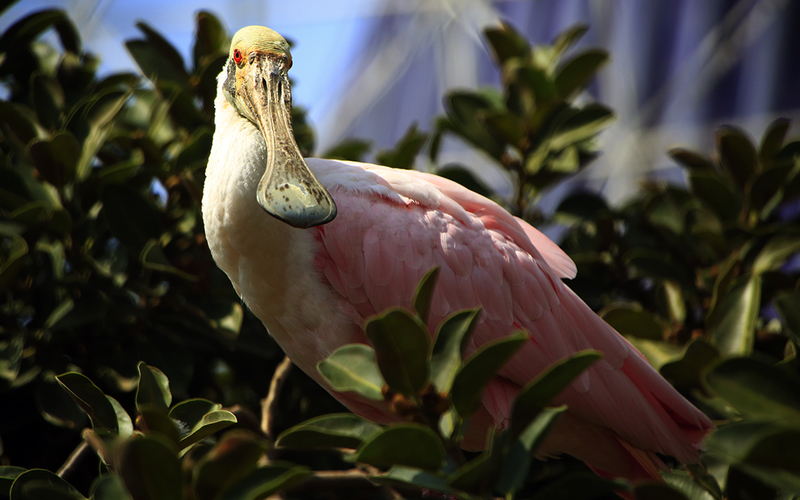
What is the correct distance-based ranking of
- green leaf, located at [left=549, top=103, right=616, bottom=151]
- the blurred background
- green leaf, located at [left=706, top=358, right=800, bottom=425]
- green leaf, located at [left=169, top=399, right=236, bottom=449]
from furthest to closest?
the blurred background → green leaf, located at [left=549, top=103, right=616, bottom=151] → green leaf, located at [left=169, top=399, right=236, bottom=449] → green leaf, located at [left=706, top=358, right=800, bottom=425]

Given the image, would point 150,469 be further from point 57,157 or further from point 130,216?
point 57,157

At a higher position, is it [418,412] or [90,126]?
[90,126]

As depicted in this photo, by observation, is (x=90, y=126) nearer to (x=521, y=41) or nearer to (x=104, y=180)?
(x=104, y=180)

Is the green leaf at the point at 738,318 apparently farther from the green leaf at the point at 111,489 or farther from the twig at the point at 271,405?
the green leaf at the point at 111,489

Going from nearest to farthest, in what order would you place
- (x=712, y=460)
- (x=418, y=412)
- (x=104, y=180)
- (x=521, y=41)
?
(x=418, y=412) → (x=712, y=460) → (x=104, y=180) → (x=521, y=41)

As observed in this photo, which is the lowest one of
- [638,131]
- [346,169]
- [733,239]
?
[638,131]

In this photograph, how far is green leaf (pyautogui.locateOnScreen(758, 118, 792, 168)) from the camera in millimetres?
3266

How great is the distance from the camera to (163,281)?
9.80 feet

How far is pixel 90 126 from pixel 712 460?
8.20 ft

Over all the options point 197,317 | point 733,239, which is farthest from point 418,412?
point 733,239

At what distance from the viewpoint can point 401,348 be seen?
4.61 feet

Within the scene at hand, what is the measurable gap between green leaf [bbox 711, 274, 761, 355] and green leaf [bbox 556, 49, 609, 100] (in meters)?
1.37

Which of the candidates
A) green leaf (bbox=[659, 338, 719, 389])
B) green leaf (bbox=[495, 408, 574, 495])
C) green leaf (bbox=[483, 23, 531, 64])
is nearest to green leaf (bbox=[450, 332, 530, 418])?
green leaf (bbox=[495, 408, 574, 495])

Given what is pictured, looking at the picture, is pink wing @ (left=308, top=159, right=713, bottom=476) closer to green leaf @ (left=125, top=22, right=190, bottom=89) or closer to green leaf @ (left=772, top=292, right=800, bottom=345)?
green leaf @ (left=772, top=292, right=800, bottom=345)
